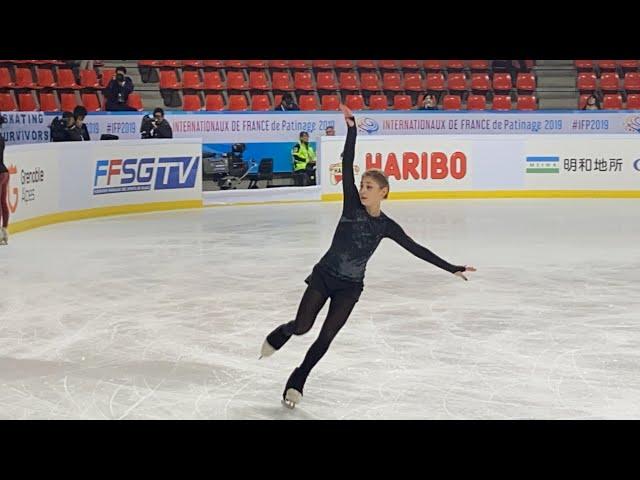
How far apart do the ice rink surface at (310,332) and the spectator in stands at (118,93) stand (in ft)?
18.0

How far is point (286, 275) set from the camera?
12.2m

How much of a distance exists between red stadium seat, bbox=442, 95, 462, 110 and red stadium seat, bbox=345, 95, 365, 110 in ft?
6.21

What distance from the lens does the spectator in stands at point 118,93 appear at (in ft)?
69.3

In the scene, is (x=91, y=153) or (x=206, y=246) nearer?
(x=206, y=246)

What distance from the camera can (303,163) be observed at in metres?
22.6

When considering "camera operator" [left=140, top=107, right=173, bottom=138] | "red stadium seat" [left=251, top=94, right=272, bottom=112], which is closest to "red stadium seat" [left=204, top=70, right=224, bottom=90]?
"red stadium seat" [left=251, top=94, right=272, bottom=112]

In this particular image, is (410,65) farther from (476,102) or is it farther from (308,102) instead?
(308,102)

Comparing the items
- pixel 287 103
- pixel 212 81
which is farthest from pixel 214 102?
pixel 287 103

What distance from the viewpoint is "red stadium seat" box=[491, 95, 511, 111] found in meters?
25.6
